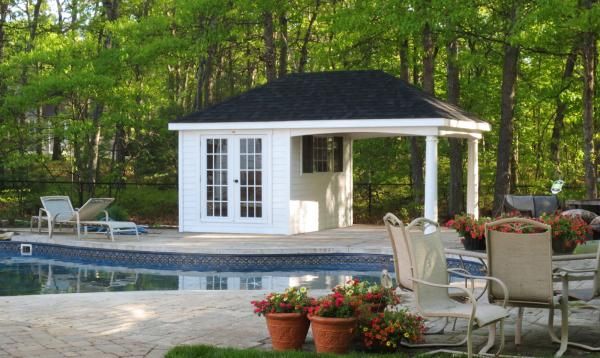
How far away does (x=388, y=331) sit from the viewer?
5512 millimetres

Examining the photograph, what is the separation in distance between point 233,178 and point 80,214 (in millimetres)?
2866

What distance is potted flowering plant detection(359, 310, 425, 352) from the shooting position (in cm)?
554

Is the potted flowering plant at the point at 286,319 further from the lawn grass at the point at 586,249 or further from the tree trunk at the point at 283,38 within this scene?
the tree trunk at the point at 283,38

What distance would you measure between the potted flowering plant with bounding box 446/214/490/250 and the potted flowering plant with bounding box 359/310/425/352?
1.03 meters

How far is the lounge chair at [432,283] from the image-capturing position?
17.2 feet

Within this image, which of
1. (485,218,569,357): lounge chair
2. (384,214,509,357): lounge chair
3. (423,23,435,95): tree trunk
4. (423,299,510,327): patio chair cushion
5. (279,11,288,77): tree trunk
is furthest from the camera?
(279,11,288,77): tree trunk

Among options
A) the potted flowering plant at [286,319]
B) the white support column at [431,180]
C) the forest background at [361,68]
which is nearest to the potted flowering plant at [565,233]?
the potted flowering plant at [286,319]

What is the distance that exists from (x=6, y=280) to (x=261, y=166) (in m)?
5.36

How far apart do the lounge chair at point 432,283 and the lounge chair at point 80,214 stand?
858 cm

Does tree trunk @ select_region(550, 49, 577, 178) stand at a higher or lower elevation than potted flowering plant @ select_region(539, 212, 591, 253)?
→ higher

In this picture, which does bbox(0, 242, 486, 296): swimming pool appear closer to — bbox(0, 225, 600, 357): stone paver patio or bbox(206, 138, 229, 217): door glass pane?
bbox(0, 225, 600, 357): stone paver patio

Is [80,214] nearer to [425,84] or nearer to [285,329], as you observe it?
[425,84]

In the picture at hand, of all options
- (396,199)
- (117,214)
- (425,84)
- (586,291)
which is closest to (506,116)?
(425,84)

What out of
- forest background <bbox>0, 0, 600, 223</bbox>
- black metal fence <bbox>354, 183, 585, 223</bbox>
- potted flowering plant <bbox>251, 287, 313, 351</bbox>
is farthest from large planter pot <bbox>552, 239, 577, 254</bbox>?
black metal fence <bbox>354, 183, 585, 223</bbox>
